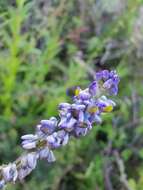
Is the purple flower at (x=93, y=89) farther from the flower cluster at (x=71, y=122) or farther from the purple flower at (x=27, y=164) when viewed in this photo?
the purple flower at (x=27, y=164)

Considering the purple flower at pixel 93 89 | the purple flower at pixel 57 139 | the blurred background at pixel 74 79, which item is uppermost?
the blurred background at pixel 74 79

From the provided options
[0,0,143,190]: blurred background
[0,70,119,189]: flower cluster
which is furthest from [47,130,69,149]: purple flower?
[0,0,143,190]: blurred background

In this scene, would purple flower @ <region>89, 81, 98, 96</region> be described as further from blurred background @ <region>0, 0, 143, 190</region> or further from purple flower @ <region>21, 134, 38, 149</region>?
blurred background @ <region>0, 0, 143, 190</region>

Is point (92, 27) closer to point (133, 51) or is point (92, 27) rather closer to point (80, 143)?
point (133, 51)

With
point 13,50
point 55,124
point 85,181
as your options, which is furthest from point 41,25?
point 55,124

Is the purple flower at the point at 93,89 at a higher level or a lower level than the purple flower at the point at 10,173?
higher

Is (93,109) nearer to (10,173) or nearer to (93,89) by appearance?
Answer: (93,89)

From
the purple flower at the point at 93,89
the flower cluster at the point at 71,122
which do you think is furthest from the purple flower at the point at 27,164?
the purple flower at the point at 93,89
